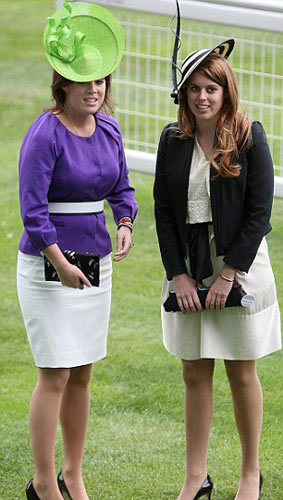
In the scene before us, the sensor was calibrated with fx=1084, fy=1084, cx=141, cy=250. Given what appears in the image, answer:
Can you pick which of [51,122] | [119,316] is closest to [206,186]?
[51,122]

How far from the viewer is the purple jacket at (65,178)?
335 centimetres

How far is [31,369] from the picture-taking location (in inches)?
202

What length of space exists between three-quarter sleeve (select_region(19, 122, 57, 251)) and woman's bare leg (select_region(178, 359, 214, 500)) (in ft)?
2.39

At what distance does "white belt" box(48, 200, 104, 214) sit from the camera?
11.4 feet

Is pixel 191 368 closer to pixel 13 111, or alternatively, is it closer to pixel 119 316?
pixel 119 316

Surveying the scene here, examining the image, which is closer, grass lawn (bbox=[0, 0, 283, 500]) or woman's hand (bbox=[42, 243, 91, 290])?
woman's hand (bbox=[42, 243, 91, 290])

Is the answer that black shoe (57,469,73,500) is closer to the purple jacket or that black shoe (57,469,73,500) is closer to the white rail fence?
the purple jacket

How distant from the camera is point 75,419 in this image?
3.71 meters

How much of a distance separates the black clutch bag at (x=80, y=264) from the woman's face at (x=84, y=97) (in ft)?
1.48

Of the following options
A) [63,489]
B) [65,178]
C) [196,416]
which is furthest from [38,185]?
[63,489]

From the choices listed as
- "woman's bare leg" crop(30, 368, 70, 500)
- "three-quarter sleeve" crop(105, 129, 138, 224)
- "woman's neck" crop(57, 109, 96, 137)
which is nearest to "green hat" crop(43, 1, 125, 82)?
"woman's neck" crop(57, 109, 96, 137)

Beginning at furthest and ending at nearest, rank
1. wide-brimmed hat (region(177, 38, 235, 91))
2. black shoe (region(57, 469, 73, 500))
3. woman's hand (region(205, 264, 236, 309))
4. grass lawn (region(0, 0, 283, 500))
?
grass lawn (region(0, 0, 283, 500)) < black shoe (region(57, 469, 73, 500)) < woman's hand (region(205, 264, 236, 309)) < wide-brimmed hat (region(177, 38, 235, 91))

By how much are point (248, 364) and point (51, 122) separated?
1.06 m

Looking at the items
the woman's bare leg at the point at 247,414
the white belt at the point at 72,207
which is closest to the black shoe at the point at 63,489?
the woman's bare leg at the point at 247,414
